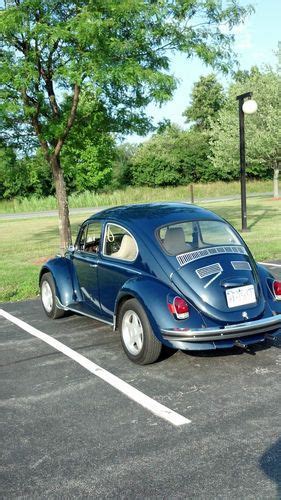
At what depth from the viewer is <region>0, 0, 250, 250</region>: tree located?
9789mm

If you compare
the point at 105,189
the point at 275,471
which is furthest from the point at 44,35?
the point at 105,189

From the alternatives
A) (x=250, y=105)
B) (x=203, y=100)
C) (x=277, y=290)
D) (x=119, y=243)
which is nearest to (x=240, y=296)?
(x=277, y=290)

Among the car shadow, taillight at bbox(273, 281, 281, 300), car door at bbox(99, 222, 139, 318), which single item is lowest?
the car shadow

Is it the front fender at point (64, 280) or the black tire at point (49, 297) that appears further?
the black tire at point (49, 297)

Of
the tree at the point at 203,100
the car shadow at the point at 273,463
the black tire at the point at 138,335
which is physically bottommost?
the car shadow at the point at 273,463

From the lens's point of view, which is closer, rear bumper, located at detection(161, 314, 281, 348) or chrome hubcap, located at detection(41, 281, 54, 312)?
rear bumper, located at detection(161, 314, 281, 348)

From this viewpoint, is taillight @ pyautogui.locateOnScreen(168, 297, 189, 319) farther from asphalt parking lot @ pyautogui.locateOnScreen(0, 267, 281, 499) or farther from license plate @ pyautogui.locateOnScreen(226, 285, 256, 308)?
asphalt parking lot @ pyautogui.locateOnScreen(0, 267, 281, 499)

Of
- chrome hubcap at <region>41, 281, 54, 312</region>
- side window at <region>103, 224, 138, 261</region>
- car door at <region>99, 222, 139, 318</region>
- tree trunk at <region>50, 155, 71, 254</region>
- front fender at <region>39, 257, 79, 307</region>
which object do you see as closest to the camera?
car door at <region>99, 222, 139, 318</region>

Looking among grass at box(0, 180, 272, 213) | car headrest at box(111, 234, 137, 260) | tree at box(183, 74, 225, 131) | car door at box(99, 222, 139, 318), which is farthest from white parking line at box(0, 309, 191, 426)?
→ tree at box(183, 74, 225, 131)

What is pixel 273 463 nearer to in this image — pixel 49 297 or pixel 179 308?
pixel 179 308

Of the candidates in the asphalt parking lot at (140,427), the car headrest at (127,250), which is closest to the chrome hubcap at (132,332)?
the asphalt parking lot at (140,427)

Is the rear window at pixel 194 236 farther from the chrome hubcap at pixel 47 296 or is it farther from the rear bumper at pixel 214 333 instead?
the chrome hubcap at pixel 47 296

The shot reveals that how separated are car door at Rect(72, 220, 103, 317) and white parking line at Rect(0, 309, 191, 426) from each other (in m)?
0.59

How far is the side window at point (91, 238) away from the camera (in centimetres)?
672
